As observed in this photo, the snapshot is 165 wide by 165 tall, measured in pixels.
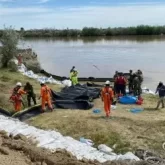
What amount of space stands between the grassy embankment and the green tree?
13.0 m

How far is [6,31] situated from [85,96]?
44.4ft

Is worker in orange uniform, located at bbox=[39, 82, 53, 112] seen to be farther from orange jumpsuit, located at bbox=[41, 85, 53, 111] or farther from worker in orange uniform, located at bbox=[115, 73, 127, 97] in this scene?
worker in orange uniform, located at bbox=[115, 73, 127, 97]

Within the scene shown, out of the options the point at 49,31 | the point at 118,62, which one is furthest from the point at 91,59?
the point at 49,31

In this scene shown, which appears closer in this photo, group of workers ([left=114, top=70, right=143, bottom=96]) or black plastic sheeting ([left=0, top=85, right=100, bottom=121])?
black plastic sheeting ([left=0, top=85, right=100, bottom=121])

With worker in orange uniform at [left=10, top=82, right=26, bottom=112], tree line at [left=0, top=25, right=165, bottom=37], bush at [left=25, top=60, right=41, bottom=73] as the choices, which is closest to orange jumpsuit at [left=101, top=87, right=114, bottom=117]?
worker in orange uniform at [left=10, top=82, right=26, bottom=112]

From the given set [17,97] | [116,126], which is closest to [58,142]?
[116,126]

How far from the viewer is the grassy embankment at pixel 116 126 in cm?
1085

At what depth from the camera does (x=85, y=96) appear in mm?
15406

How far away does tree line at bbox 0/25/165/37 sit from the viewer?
79438 millimetres

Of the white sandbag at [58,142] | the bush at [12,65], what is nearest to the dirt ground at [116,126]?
the white sandbag at [58,142]

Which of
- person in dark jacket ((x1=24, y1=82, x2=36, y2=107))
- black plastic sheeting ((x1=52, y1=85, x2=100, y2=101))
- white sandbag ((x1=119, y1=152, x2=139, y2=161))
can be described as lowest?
white sandbag ((x1=119, y1=152, x2=139, y2=161))

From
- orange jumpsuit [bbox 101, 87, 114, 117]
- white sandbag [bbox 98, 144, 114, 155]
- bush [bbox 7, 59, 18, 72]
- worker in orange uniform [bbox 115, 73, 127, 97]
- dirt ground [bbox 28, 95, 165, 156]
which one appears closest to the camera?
white sandbag [bbox 98, 144, 114, 155]

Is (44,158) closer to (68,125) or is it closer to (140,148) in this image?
(140,148)

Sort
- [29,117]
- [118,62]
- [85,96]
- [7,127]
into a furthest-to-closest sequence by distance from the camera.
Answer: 1. [118,62]
2. [85,96]
3. [29,117]
4. [7,127]
